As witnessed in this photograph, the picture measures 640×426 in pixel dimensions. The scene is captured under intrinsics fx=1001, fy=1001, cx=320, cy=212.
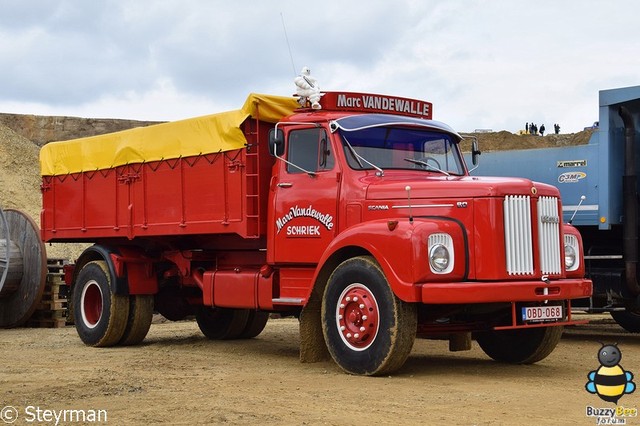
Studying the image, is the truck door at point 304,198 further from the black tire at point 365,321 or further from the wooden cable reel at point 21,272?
the wooden cable reel at point 21,272

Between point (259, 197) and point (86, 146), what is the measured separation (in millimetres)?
4103

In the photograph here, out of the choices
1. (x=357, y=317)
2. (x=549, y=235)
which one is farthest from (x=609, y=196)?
(x=357, y=317)

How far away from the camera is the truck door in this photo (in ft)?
35.3

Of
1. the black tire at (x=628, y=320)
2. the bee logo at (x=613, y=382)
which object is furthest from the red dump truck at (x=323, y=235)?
the black tire at (x=628, y=320)

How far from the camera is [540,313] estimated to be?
977 centimetres

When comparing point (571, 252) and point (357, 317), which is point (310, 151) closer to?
point (357, 317)

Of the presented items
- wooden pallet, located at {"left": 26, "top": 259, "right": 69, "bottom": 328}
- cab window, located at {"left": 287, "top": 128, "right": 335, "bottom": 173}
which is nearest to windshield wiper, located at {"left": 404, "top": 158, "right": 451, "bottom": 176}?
cab window, located at {"left": 287, "top": 128, "right": 335, "bottom": 173}

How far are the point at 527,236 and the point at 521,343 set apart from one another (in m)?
1.76

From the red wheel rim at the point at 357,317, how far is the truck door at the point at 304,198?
97 centimetres

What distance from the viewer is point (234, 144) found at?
11.8 metres

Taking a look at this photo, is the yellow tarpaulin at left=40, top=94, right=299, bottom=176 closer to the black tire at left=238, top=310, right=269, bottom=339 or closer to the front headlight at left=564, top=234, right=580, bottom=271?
the black tire at left=238, top=310, right=269, bottom=339

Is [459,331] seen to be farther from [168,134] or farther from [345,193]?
[168,134]

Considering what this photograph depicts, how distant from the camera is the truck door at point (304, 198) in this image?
35.3ft

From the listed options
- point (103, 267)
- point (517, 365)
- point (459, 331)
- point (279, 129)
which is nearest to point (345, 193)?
point (279, 129)
